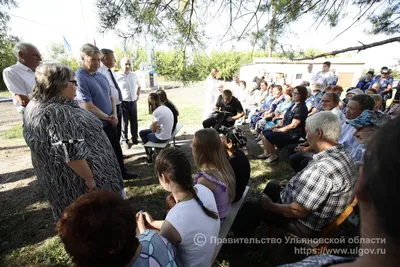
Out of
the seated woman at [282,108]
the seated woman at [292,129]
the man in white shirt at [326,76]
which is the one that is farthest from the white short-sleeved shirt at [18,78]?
the man in white shirt at [326,76]

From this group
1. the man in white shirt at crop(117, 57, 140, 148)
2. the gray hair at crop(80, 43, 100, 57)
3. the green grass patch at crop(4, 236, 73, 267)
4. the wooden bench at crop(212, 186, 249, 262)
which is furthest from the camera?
the man in white shirt at crop(117, 57, 140, 148)

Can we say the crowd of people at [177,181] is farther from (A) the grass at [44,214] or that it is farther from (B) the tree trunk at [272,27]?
(B) the tree trunk at [272,27]

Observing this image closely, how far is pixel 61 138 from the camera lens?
1.39m

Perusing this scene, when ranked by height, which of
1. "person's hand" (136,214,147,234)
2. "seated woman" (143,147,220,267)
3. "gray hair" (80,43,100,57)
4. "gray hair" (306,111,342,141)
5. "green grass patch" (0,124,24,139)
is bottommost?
"green grass patch" (0,124,24,139)

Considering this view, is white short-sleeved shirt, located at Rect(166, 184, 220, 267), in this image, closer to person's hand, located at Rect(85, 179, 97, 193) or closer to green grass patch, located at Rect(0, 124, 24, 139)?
person's hand, located at Rect(85, 179, 97, 193)

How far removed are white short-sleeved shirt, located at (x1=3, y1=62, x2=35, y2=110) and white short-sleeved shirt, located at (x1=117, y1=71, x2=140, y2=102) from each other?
6.42ft

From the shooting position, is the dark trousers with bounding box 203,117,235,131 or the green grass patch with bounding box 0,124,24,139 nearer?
the dark trousers with bounding box 203,117,235,131

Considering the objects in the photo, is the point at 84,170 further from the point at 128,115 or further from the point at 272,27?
the point at 128,115

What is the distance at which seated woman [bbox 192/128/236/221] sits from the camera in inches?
61.4

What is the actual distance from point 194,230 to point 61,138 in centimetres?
111

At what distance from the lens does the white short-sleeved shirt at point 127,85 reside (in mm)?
→ 4484

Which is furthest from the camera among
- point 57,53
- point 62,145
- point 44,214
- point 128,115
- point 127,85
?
point 57,53

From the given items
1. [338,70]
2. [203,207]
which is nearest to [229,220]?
[203,207]

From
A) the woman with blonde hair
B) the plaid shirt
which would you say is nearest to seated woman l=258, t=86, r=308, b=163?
the woman with blonde hair
